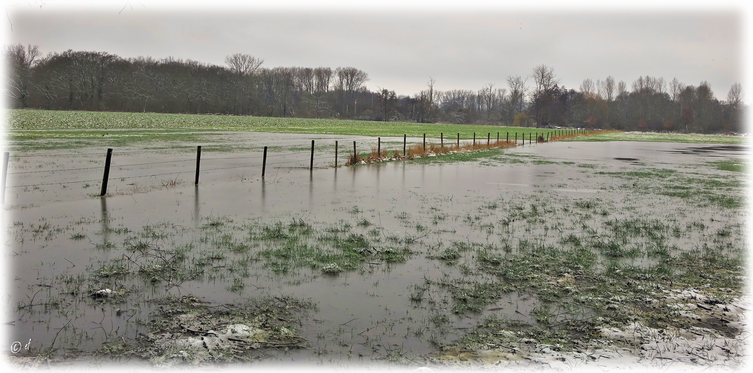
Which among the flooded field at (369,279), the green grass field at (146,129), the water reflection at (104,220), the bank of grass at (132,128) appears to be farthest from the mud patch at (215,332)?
the bank of grass at (132,128)

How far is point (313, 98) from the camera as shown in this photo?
17938 cm

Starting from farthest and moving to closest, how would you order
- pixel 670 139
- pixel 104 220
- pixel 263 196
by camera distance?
pixel 670 139, pixel 263 196, pixel 104 220

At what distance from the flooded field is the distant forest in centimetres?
10563

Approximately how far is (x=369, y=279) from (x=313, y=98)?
17537 centimetres

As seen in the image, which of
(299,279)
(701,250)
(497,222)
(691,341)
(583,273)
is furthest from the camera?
(497,222)

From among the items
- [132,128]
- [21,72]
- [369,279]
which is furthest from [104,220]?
[21,72]

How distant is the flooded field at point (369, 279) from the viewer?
5328mm

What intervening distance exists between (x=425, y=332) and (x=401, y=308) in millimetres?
790

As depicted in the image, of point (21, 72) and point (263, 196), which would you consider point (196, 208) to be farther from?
point (21, 72)

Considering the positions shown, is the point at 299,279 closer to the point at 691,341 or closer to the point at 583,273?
the point at 583,273

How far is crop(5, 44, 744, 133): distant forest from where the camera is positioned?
5192 inches

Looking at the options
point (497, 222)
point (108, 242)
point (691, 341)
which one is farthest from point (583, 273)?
point (108, 242)

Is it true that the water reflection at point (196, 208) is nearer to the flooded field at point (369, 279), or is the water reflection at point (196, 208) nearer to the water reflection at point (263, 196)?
the flooded field at point (369, 279)

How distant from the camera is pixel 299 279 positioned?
7484 mm
